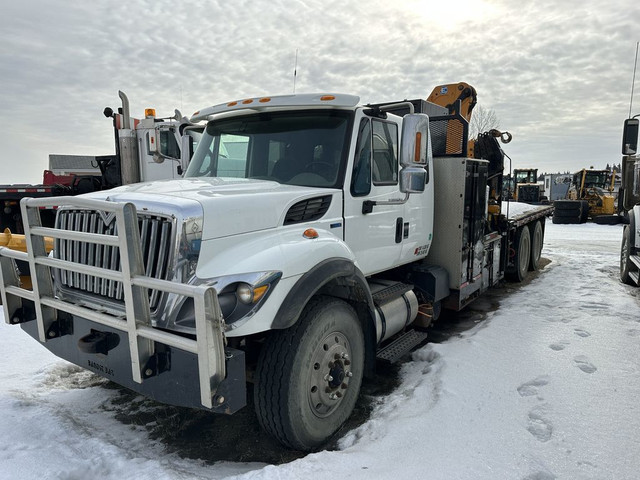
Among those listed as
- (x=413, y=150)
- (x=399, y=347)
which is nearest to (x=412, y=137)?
(x=413, y=150)

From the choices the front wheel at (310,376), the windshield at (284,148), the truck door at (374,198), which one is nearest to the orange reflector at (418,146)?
the truck door at (374,198)

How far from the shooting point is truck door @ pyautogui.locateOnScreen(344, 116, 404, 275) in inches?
146

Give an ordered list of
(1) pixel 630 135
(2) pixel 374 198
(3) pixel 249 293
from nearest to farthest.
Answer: (3) pixel 249 293 < (2) pixel 374 198 < (1) pixel 630 135

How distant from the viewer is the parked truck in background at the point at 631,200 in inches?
279

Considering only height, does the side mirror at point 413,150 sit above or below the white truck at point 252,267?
above

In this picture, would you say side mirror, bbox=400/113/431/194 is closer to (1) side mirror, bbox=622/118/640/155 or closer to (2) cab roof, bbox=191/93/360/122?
(2) cab roof, bbox=191/93/360/122

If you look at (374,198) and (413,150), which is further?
(374,198)

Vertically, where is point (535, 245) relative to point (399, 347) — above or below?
above

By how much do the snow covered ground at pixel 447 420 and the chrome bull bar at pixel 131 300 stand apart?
0.69 meters

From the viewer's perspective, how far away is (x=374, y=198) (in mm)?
3943

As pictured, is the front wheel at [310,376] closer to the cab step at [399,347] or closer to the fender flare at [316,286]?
the fender flare at [316,286]

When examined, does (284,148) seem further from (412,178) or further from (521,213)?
(521,213)

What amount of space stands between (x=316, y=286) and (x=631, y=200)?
7.71 metres

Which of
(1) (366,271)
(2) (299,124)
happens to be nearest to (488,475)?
(1) (366,271)
